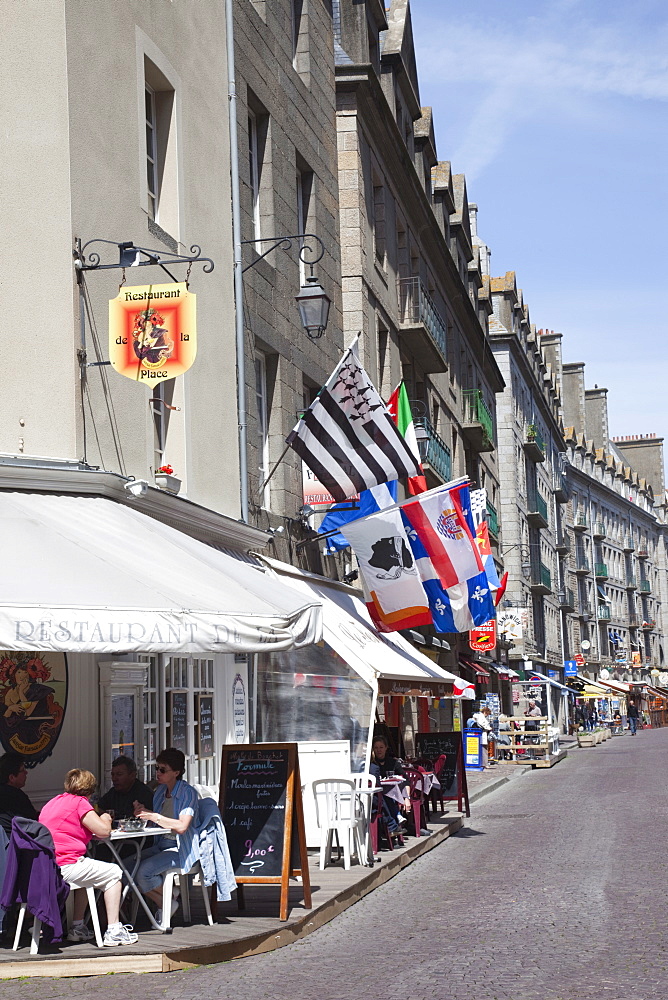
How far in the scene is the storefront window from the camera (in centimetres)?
1520

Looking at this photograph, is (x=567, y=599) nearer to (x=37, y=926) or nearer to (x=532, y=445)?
(x=532, y=445)

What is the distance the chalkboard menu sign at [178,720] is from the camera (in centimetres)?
1380

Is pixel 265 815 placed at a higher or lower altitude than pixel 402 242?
lower

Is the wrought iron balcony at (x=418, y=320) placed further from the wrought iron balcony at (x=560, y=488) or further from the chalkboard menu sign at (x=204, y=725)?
the wrought iron balcony at (x=560, y=488)

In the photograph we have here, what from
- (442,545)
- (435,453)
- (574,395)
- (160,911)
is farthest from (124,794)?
(574,395)

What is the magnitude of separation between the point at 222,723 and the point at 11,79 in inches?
291

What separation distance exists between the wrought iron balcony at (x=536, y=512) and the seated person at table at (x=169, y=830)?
165 feet

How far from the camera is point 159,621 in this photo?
29.2 ft

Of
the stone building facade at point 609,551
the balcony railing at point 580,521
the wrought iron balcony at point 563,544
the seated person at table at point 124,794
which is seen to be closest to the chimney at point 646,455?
the stone building facade at point 609,551

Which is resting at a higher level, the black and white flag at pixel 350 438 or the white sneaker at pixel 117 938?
the black and white flag at pixel 350 438

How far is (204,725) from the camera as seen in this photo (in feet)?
48.8

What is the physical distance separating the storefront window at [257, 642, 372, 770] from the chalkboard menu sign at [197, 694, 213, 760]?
1006 mm

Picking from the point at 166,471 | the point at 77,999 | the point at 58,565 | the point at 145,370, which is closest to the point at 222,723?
the point at 166,471

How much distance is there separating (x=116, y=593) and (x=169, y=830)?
5.60ft
